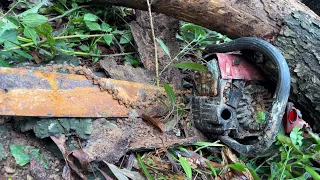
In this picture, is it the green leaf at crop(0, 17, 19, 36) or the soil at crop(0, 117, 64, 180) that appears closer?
the soil at crop(0, 117, 64, 180)

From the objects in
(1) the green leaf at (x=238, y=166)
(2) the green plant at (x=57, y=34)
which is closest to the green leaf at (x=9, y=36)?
(2) the green plant at (x=57, y=34)

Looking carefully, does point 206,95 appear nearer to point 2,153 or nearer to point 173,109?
point 173,109

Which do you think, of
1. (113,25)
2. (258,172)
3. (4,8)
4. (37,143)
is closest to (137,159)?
(37,143)

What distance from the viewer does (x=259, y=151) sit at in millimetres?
1355

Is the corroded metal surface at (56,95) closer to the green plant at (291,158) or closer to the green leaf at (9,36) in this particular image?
the green leaf at (9,36)

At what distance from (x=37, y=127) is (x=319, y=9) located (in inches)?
87.1

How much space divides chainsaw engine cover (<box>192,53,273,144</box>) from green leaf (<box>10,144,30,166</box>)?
2.45 ft

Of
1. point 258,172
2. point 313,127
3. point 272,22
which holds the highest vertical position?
point 272,22

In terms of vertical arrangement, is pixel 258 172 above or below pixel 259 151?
below

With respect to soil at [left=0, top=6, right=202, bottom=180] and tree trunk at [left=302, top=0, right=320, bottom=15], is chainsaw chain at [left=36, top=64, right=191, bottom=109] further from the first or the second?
tree trunk at [left=302, top=0, right=320, bottom=15]

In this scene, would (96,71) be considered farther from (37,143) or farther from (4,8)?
(4,8)

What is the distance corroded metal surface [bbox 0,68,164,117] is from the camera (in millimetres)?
1113

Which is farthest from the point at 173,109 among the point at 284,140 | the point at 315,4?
the point at 315,4

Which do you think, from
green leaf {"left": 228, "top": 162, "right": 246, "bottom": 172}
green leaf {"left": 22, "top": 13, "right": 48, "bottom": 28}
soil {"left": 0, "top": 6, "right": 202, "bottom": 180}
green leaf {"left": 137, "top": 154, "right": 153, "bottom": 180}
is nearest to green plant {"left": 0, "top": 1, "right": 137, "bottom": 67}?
green leaf {"left": 22, "top": 13, "right": 48, "bottom": 28}
